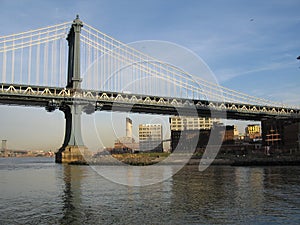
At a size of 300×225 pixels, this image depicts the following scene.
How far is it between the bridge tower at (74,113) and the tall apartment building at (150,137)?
78015mm

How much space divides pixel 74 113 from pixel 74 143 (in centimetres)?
615

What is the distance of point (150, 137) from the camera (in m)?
159

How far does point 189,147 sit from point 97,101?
190 feet

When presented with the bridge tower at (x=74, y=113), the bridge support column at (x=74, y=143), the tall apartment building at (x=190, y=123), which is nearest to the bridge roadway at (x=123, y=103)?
the bridge tower at (x=74, y=113)

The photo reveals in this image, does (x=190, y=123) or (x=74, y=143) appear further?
(x=190, y=123)

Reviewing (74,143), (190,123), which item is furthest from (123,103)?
(190,123)

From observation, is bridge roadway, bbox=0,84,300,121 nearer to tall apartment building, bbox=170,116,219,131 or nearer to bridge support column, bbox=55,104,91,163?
bridge support column, bbox=55,104,91,163

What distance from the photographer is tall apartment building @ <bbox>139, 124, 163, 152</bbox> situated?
153 meters

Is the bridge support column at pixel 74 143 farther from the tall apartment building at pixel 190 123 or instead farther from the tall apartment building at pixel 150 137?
the tall apartment building at pixel 190 123

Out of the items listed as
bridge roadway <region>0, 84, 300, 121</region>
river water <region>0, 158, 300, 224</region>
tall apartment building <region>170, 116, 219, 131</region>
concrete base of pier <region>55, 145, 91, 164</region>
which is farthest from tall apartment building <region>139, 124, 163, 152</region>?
river water <region>0, 158, 300, 224</region>

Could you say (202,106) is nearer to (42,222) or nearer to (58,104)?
(58,104)

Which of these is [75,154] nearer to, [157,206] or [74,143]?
[74,143]

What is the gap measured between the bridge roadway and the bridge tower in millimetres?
1351

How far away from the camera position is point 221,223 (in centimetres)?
1271
